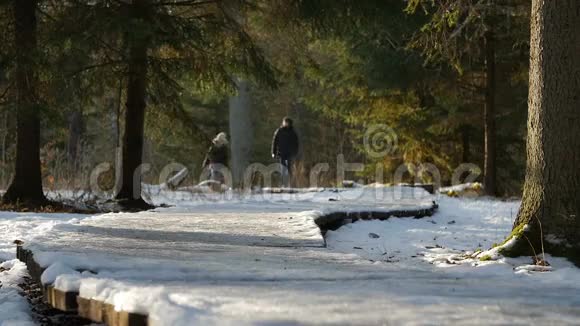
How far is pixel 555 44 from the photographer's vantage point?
4.76 metres

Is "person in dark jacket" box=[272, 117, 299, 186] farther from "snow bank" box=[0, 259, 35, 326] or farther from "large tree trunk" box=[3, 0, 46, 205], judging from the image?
"snow bank" box=[0, 259, 35, 326]

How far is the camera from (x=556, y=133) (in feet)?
15.5

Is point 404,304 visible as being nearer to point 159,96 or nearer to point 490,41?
point 159,96

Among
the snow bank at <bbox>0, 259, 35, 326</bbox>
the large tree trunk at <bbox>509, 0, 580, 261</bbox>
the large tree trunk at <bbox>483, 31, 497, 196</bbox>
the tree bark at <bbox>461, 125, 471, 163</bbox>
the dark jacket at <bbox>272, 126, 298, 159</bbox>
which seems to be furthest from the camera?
the tree bark at <bbox>461, 125, 471, 163</bbox>

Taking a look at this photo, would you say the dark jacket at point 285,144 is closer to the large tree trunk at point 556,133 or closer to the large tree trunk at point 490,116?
the large tree trunk at point 490,116

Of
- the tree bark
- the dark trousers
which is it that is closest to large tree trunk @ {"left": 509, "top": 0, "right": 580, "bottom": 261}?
the dark trousers

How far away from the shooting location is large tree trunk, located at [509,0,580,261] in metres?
4.69

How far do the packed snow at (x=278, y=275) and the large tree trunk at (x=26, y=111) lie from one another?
2.32 m

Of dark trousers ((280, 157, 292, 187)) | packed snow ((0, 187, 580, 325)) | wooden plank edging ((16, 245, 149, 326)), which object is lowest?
wooden plank edging ((16, 245, 149, 326))

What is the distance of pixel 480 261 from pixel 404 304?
2.42 meters

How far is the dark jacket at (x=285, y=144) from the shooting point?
52.4ft

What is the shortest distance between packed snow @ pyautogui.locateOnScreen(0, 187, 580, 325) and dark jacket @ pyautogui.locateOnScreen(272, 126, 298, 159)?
900cm

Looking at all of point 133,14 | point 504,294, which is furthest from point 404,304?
point 133,14

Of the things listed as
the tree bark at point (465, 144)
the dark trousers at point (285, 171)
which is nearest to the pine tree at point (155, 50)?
the dark trousers at point (285, 171)
